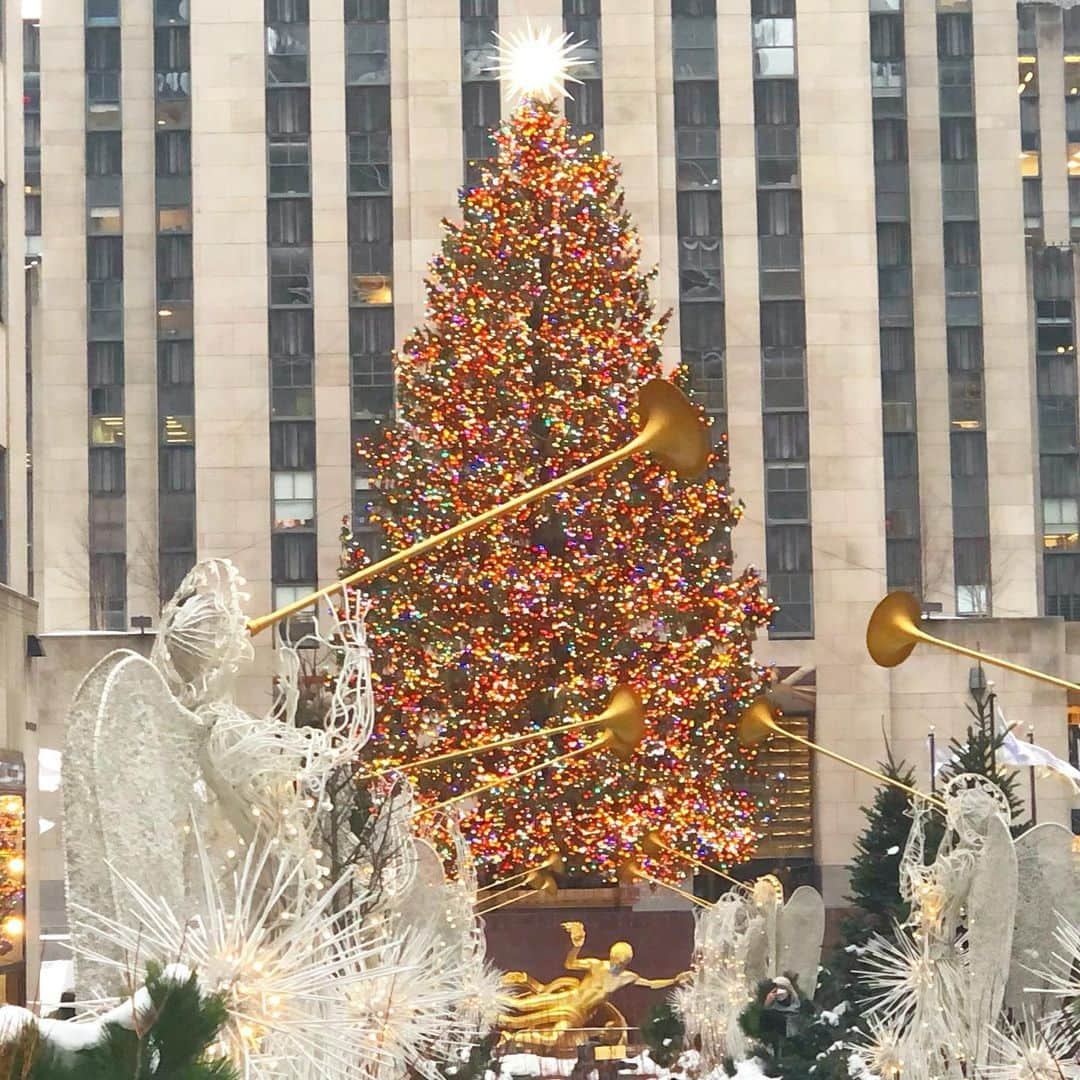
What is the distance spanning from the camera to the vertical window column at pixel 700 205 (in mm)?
50125

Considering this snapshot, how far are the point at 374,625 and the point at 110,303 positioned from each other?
64.8 feet

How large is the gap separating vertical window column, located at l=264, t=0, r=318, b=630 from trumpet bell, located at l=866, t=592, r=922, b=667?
35119 mm

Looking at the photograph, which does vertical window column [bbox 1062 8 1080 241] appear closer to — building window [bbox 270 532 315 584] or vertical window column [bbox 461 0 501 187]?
vertical window column [bbox 461 0 501 187]

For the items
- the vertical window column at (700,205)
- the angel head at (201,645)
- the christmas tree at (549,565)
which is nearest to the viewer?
the angel head at (201,645)

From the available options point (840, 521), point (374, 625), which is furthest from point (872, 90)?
point (374, 625)

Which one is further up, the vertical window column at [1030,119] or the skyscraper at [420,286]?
the vertical window column at [1030,119]

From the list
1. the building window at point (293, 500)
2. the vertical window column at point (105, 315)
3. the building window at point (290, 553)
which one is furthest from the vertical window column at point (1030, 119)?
the vertical window column at point (105, 315)

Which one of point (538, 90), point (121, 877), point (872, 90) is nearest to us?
Result: point (121, 877)

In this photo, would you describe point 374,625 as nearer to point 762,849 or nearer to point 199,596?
point 762,849

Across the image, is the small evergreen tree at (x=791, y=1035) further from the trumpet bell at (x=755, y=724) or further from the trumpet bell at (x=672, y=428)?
the trumpet bell at (x=672, y=428)

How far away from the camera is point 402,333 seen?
163 feet

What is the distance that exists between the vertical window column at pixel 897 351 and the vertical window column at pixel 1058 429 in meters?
9.88

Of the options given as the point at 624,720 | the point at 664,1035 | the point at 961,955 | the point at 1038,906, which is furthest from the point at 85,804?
the point at 664,1035

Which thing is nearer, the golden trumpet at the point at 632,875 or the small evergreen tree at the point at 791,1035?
the small evergreen tree at the point at 791,1035
